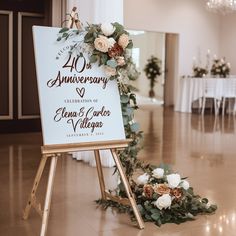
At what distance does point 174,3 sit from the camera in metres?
13.7

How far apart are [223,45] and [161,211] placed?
40.5ft

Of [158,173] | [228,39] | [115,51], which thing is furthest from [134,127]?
[228,39]

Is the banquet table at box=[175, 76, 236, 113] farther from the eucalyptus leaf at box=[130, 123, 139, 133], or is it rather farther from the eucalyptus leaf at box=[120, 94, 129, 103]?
the eucalyptus leaf at box=[120, 94, 129, 103]

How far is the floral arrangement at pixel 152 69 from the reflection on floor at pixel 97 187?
8696 millimetres

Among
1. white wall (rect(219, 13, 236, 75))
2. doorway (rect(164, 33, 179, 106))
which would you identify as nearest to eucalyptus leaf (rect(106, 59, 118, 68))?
doorway (rect(164, 33, 179, 106))

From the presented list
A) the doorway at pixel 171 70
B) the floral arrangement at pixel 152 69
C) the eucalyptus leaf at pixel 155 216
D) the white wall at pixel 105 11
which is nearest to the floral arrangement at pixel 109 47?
the eucalyptus leaf at pixel 155 216

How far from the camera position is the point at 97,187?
4117 millimetres

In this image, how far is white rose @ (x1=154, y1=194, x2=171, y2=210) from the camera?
315 cm

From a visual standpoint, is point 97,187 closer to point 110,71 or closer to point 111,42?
point 110,71

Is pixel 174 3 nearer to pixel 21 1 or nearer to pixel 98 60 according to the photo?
pixel 21 1

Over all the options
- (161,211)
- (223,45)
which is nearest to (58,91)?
(161,211)

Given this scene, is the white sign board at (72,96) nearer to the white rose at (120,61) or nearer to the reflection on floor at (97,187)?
the white rose at (120,61)

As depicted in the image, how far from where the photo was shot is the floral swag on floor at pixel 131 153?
2.96 metres

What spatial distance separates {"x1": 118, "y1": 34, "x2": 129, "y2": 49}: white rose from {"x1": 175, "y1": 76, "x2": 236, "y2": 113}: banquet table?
31.4ft
